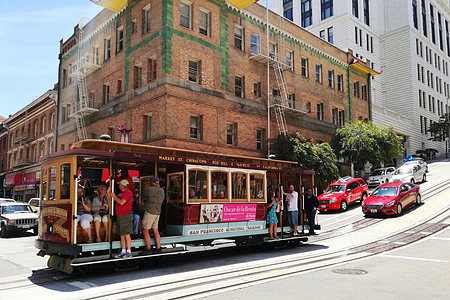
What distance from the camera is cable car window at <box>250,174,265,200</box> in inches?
499

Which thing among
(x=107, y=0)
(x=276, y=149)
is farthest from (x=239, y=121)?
(x=107, y=0)

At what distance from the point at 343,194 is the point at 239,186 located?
12.7 meters

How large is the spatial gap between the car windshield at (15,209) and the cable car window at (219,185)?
13430 millimetres

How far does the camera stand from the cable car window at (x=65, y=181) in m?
9.12

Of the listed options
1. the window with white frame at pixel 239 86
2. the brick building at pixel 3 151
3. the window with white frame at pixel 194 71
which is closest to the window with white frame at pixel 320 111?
the window with white frame at pixel 239 86

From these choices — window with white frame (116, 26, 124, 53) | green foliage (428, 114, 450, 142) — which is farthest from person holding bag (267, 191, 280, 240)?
green foliage (428, 114, 450, 142)

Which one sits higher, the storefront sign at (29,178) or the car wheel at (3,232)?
the storefront sign at (29,178)

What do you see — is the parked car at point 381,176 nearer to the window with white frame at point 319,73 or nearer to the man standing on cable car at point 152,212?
the window with white frame at point 319,73

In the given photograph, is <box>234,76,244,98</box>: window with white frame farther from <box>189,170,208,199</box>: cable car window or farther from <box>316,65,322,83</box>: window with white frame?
<box>189,170,208,199</box>: cable car window

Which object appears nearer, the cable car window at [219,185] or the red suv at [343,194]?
the cable car window at [219,185]

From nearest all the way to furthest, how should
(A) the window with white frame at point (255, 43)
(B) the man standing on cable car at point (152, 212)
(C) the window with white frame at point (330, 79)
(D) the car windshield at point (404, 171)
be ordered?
1. (B) the man standing on cable car at point (152, 212)
2. (A) the window with white frame at point (255, 43)
3. (D) the car windshield at point (404, 171)
4. (C) the window with white frame at point (330, 79)

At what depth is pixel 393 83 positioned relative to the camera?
193 ft

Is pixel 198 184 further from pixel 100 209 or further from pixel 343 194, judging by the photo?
pixel 343 194

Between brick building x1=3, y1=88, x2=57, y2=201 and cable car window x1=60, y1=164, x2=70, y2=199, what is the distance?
28.7m
